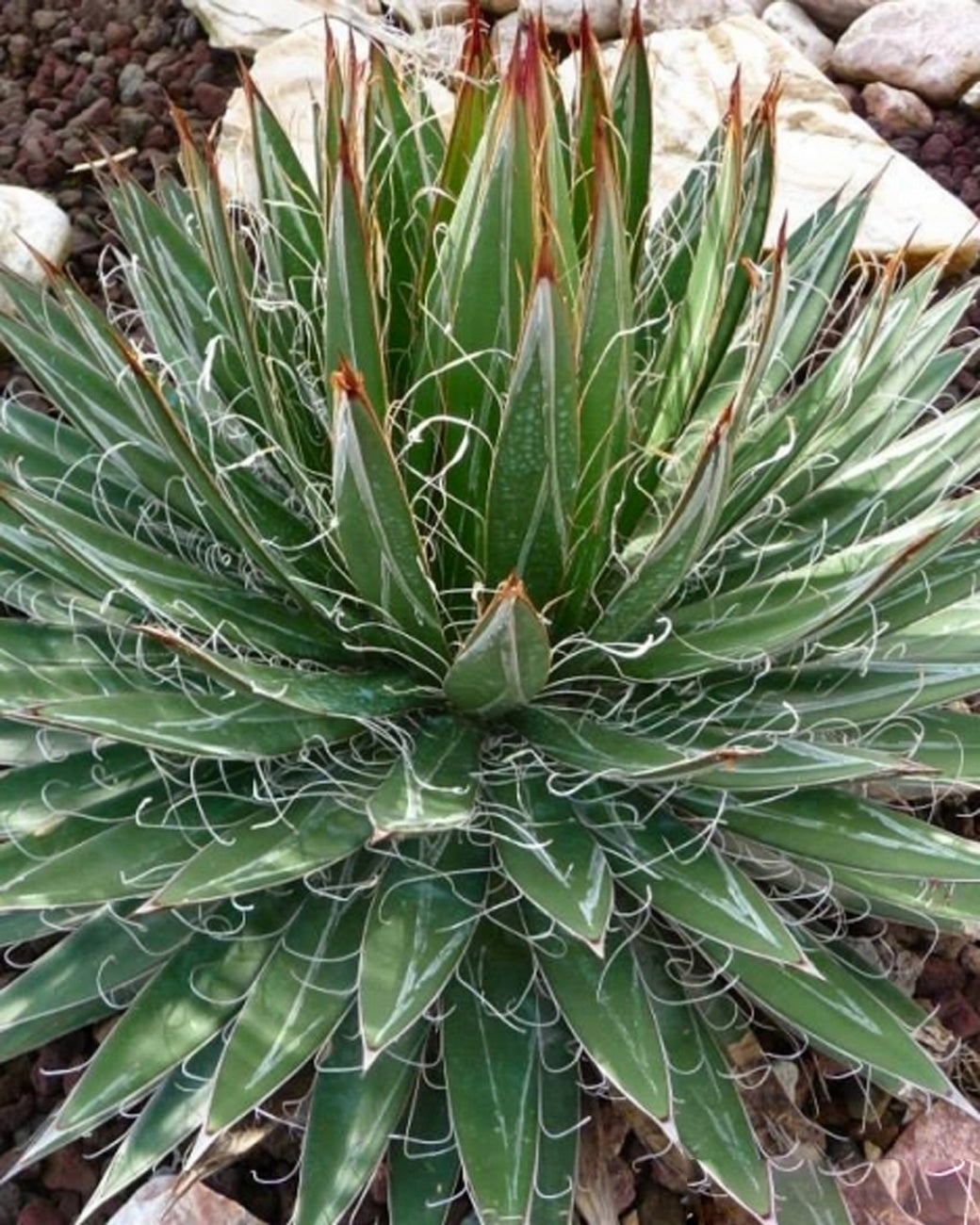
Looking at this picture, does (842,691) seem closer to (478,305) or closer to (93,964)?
(478,305)

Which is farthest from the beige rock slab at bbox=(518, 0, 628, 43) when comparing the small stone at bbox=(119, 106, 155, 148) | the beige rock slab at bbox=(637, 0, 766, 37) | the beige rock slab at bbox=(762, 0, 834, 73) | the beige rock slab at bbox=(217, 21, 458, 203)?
the small stone at bbox=(119, 106, 155, 148)

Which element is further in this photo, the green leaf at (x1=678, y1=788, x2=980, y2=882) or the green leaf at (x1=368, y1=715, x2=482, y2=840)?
the green leaf at (x1=678, y1=788, x2=980, y2=882)

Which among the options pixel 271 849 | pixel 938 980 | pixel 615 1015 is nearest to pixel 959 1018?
pixel 938 980

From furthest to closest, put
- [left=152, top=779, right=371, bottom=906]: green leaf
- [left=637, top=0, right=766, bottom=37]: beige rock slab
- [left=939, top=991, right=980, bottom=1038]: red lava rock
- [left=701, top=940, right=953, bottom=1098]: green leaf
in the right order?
1. [left=637, top=0, right=766, bottom=37]: beige rock slab
2. [left=939, top=991, right=980, bottom=1038]: red lava rock
3. [left=701, top=940, right=953, bottom=1098]: green leaf
4. [left=152, top=779, right=371, bottom=906]: green leaf

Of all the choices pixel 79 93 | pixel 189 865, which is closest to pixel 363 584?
pixel 189 865

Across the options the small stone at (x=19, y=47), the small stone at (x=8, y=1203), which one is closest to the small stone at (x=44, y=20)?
the small stone at (x=19, y=47)

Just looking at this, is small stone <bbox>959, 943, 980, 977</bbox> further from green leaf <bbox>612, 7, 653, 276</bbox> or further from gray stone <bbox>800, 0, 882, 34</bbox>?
gray stone <bbox>800, 0, 882, 34</bbox>

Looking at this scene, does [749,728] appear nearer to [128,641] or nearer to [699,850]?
[699,850]
